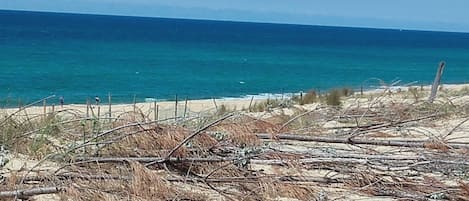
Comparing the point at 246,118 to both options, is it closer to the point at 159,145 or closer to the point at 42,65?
the point at 159,145

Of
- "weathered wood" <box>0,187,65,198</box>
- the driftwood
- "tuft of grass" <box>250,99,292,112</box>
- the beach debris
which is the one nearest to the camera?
"weathered wood" <box>0,187,65,198</box>

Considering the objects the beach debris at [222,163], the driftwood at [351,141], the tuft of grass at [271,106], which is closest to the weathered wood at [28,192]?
the beach debris at [222,163]

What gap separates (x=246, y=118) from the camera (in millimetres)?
7664

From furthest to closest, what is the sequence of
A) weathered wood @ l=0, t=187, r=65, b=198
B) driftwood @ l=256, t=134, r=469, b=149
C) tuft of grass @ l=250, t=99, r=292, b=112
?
tuft of grass @ l=250, t=99, r=292, b=112
driftwood @ l=256, t=134, r=469, b=149
weathered wood @ l=0, t=187, r=65, b=198

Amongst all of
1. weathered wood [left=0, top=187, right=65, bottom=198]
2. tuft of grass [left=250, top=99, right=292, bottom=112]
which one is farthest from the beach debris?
tuft of grass [left=250, top=99, right=292, bottom=112]

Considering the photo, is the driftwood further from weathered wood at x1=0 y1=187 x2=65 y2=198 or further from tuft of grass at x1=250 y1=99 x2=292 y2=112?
tuft of grass at x1=250 y1=99 x2=292 y2=112

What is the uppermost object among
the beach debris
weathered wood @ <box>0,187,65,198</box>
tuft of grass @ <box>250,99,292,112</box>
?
tuft of grass @ <box>250,99,292,112</box>

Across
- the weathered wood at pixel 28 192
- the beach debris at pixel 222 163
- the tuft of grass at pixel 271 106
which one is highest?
the tuft of grass at pixel 271 106

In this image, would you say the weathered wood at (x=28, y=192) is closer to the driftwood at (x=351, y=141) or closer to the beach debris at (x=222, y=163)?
the beach debris at (x=222, y=163)

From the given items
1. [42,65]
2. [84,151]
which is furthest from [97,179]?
[42,65]

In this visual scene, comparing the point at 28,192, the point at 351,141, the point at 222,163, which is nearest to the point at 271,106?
the point at 351,141

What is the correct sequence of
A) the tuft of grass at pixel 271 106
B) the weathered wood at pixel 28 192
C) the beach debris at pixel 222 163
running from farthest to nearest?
the tuft of grass at pixel 271 106
the beach debris at pixel 222 163
the weathered wood at pixel 28 192

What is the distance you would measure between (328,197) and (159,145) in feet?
5.57

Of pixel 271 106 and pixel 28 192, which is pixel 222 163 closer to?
pixel 28 192
